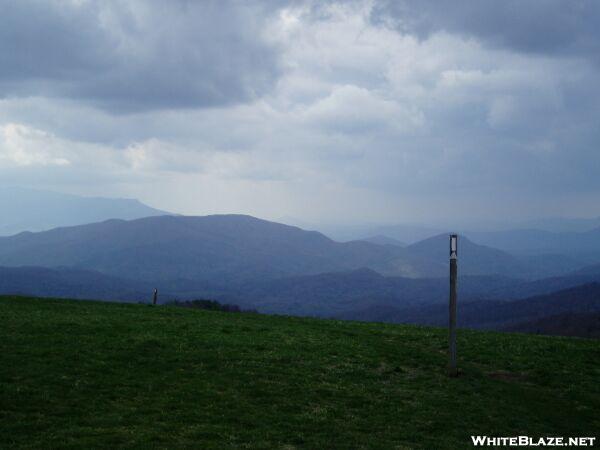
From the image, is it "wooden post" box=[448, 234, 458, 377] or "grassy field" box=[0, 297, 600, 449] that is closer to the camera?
"grassy field" box=[0, 297, 600, 449]

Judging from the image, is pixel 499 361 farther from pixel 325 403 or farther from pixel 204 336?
pixel 204 336

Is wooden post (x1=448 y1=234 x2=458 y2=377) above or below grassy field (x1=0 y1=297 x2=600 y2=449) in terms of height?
above

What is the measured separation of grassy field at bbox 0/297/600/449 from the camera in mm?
16078

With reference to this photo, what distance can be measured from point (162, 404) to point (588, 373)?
1867cm

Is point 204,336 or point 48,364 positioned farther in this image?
point 204,336

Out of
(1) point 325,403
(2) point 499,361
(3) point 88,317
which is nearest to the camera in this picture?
(1) point 325,403

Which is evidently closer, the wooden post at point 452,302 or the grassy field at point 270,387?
the grassy field at point 270,387

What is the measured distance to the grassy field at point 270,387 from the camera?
16.1 m

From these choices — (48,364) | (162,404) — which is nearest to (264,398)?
(162,404)

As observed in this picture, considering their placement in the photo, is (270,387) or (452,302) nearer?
(270,387)

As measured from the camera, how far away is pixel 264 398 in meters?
19.8

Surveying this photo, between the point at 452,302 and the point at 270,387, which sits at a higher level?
the point at 452,302

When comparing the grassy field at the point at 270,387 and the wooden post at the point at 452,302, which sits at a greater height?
the wooden post at the point at 452,302

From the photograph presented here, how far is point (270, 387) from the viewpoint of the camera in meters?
21.2
